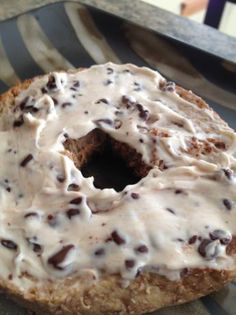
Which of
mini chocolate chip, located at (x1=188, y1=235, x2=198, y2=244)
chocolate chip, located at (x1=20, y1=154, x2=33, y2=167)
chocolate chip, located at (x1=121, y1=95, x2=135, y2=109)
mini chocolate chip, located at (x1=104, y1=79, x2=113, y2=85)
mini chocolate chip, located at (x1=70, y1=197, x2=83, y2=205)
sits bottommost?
mini chocolate chip, located at (x1=188, y1=235, x2=198, y2=244)

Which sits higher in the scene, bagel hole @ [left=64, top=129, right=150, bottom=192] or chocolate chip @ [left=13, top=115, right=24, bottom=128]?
chocolate chip @ [left=13, top=115, right=24, bottom=128]

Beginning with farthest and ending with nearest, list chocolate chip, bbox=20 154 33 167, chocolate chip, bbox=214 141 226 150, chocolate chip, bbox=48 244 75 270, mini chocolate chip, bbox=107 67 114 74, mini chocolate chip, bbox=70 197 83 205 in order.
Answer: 1. mini chocolate chip, bbox=107 67 114 74
2. chocolate chip, bbox=214 141 226 150
3. chocolate chip, bbox=20 154 33 167
4. mini chocolate chip, bbox=70 197 83 205
5. chocolate chip, bbox=48 244 75 270

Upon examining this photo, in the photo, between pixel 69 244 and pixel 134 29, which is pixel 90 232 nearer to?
pixel 69 244

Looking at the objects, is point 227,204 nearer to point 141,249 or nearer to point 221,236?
point 221,236

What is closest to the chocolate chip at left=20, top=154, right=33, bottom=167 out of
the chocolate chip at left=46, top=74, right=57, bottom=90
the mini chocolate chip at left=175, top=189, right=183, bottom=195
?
the chocolate chip at left=46, top=74, right=57, bottom=90

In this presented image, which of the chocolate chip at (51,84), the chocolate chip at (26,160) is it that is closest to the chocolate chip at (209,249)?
the chocolate chip at (26,160)

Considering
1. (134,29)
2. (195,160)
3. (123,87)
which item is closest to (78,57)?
(134,29)

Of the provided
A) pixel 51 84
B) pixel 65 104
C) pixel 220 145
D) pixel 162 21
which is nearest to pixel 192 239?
pixel 220 145

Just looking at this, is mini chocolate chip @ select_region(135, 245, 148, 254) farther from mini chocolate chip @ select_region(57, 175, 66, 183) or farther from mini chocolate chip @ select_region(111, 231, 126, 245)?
mini chocolate chip @ select_region(57, 175, 66, 183)

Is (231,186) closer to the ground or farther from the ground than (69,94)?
closer to the ground
